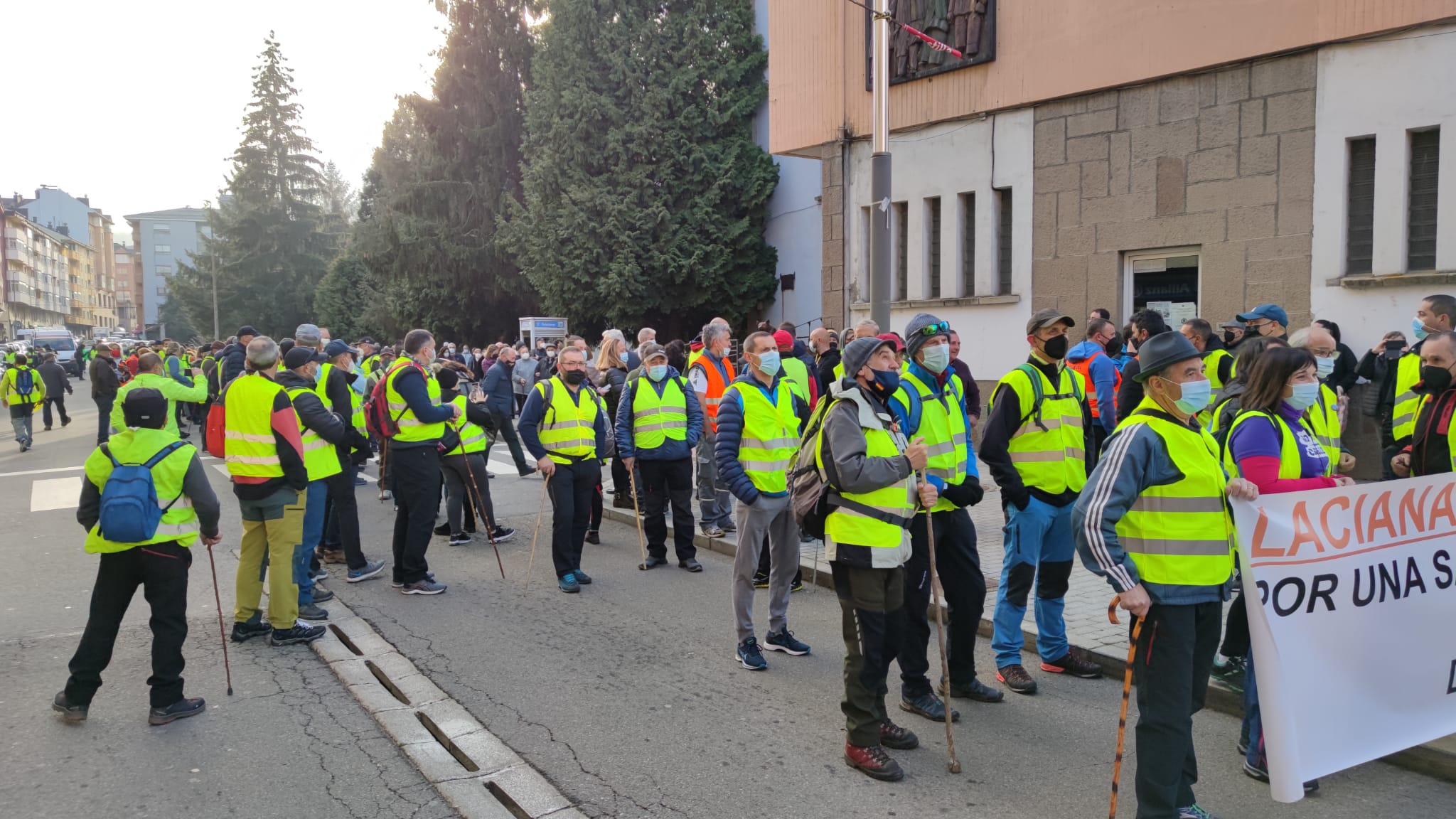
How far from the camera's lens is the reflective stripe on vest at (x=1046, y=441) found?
5316mm

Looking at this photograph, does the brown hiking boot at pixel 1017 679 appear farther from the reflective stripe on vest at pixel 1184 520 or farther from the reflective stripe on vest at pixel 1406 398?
the reflective stripe on vest at pixel 1406 398

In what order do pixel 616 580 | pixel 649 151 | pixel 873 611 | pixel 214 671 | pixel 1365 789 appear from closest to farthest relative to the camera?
pixel 1365 789
pixel 873 611
pixel 214 671
pixel 616 580
pixel 649 151

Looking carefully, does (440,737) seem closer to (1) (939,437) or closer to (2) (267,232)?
(1) (939,437)

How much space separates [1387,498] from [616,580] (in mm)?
5605

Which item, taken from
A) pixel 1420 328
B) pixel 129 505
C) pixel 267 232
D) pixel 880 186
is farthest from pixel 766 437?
pixel 267 232

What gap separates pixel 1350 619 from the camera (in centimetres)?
393

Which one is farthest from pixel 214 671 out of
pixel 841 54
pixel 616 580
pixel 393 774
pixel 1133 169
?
pixel 841 54

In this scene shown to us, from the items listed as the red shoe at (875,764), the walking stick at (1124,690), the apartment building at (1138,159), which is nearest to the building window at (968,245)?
the apartment building at (1138,159)

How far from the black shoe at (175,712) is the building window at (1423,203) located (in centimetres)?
1152

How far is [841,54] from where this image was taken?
16406 mm

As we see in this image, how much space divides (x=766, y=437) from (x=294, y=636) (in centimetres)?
336

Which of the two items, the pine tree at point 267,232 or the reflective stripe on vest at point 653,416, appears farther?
the pine tree at point 267,232

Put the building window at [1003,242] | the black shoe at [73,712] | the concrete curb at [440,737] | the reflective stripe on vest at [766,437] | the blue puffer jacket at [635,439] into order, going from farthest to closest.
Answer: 1. the building window at [1003,242]
2. the blue puffer jacket at [635,439]
3. the reflective stripe on vest at [766,437]
4. the black shoe at [73,712]
5. the concrete curb at [440,737]

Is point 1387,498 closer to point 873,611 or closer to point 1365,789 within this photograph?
point 1365,789
